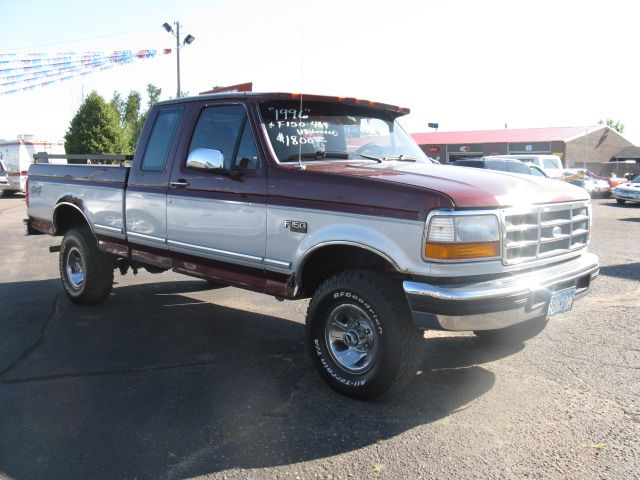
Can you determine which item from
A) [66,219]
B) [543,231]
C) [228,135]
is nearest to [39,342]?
[66,219]

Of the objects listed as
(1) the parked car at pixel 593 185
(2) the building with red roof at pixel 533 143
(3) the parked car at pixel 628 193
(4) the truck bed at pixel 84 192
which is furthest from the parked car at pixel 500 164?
(2) the building with red roof at pixel 533 143

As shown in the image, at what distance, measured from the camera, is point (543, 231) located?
3873mm

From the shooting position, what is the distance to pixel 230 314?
618cm

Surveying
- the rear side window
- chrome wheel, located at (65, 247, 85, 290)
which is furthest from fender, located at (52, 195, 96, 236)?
the rear side window

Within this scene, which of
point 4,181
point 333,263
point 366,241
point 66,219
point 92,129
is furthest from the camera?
point 92,129

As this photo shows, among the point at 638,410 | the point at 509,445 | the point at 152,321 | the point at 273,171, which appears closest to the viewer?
the point at 509,445

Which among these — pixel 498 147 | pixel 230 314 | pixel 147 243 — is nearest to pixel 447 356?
pixel 230 314

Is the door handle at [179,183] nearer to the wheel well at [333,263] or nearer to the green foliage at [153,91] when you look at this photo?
the wheel well at [333,263]

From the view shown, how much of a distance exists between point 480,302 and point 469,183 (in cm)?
80

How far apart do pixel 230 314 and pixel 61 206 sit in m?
2.36

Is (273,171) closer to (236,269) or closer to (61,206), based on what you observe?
(236,269)

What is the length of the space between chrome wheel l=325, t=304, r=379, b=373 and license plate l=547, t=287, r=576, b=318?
1193mm

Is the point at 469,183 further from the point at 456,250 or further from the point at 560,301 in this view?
the point at 560,301

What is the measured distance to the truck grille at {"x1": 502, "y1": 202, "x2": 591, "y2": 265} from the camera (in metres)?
3.59
